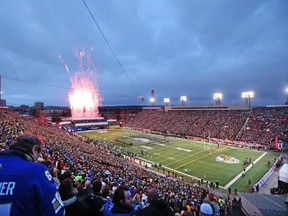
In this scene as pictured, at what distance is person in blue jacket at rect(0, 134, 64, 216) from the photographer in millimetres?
1634

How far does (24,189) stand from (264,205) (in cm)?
1576

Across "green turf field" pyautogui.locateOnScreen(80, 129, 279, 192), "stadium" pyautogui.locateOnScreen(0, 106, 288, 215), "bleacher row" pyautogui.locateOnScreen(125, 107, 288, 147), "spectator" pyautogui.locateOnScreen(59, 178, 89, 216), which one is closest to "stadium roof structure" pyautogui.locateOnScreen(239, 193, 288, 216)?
"stadium" pyautogui.locateOnScreen(0, 106, 288, 215)

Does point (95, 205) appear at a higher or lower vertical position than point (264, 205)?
higher

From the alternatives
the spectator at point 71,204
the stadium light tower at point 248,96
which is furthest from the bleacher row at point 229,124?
the spectator at point 71,204

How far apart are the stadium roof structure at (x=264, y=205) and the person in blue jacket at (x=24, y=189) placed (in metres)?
14.8

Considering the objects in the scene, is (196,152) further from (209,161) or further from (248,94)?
(248,94)

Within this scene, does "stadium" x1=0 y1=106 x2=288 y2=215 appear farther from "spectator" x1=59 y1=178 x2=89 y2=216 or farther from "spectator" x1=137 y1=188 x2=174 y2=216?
"spectator" x1=137 y1=188 x2=174 y2=216

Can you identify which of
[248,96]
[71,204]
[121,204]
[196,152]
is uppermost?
[248,96]

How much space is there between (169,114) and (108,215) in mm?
79328

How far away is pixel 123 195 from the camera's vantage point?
3053mm

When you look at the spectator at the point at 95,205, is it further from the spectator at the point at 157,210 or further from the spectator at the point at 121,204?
the spectator at the point at 157,210

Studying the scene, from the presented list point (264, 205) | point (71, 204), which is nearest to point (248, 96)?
point (264, 205)

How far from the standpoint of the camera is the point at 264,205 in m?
12.7

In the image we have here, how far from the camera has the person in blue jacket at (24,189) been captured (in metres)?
1.63
